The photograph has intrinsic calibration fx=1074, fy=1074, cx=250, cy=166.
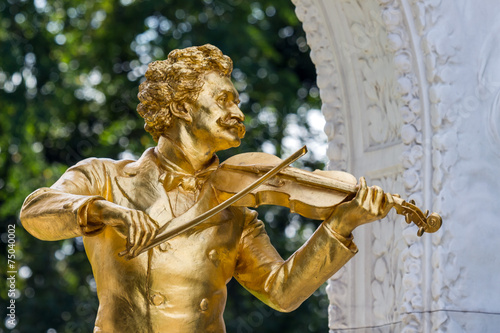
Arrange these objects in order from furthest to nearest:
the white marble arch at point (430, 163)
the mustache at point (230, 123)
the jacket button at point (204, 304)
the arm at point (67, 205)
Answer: the white marble arch at point (430, 163) < the mustache at point (230, 123) < the jacket button at point (204, 304) < the arm at point (67, 205)

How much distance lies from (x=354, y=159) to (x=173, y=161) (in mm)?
1249

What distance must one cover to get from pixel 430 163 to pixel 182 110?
1061mm

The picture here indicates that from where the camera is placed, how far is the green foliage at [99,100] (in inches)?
308

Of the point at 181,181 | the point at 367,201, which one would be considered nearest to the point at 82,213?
the point at 181,181

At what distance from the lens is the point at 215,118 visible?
3.37 meters

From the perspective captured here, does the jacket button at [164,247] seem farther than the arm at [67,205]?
Yes

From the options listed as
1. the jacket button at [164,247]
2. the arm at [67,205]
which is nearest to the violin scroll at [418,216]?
the jacket button at [164,247]

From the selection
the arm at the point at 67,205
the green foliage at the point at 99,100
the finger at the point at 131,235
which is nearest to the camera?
the finger at the point at 131,235

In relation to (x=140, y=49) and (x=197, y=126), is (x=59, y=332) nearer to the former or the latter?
(x=140, y=49)

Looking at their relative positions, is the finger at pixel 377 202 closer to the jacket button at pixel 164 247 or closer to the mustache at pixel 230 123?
the mustache at pixel 230 123

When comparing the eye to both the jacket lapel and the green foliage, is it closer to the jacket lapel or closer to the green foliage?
the jacket lapel

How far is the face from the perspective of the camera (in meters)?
3.37

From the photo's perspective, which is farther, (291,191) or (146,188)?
(146,188)

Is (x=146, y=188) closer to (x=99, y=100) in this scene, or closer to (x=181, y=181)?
(x=181, y=181)
